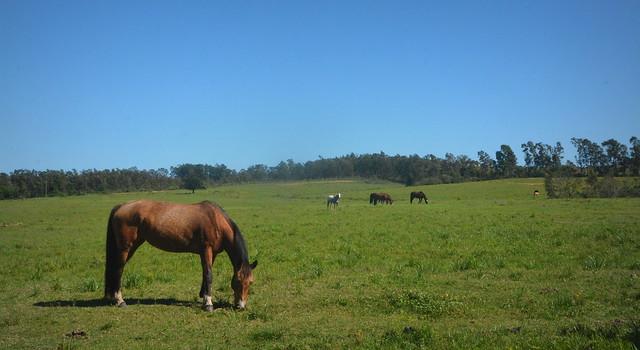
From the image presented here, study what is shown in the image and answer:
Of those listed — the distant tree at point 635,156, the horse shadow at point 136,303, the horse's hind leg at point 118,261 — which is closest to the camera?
the horse shadow at point 136,303

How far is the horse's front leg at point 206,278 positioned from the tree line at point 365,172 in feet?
279

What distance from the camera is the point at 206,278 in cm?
1039

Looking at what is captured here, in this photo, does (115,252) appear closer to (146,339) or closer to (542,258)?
(146,339)

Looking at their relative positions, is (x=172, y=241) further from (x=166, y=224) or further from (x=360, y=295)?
(x=360, y=295)

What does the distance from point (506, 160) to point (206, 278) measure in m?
130

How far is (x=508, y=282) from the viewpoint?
38.3ft

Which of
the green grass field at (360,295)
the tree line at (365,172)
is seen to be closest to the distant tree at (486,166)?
the tree line at (365,172)

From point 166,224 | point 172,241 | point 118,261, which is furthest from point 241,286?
point 118,261

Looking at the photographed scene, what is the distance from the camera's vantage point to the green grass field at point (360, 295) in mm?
7570

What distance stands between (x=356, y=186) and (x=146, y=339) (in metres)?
99.6

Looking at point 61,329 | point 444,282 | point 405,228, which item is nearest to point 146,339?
point 61,329

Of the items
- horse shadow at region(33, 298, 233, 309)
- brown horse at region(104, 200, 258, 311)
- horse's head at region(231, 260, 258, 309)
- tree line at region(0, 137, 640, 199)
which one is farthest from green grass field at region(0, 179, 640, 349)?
tree line at region(0, 137, 640, 199)

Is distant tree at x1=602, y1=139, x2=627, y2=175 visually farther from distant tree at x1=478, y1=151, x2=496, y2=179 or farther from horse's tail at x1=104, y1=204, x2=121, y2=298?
horse's tail at x1=104, y1=204, x2=121, y2=298

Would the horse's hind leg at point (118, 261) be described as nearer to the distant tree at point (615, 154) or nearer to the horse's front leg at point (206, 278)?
the horse's front leg at point (206, 278)
